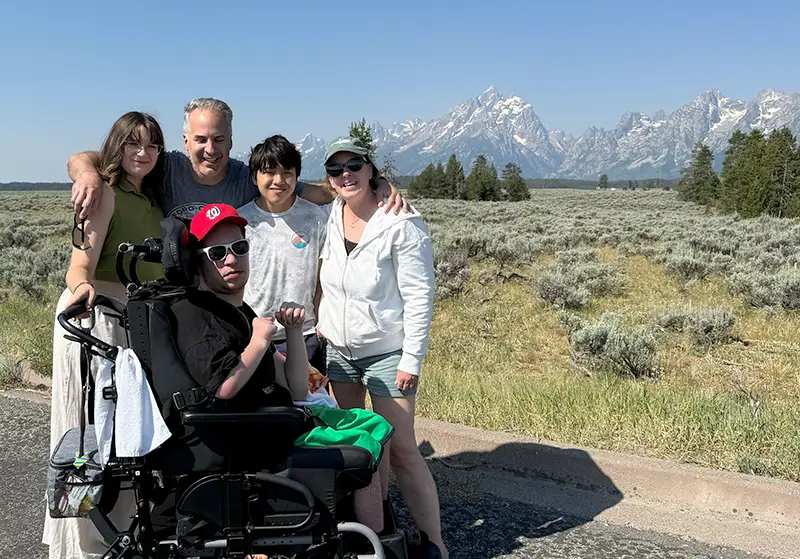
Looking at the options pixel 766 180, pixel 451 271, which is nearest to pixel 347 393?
pixel 451 271

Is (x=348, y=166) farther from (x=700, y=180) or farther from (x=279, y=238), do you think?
(x=700, y=180)

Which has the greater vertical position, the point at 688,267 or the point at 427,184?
the point at 427,184

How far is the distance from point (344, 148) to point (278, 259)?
68 centimetres

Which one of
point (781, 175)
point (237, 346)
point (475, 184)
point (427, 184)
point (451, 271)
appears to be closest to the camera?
point (237, 346)

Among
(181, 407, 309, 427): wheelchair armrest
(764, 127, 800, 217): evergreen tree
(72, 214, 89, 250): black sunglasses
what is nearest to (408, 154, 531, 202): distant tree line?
(764, 127, 800, 217): evergreen tree

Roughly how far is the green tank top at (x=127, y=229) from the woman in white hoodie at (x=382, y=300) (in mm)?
852

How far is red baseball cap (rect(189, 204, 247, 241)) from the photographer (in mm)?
2555

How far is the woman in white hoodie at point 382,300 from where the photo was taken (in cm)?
309

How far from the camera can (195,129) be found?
3.37 metres

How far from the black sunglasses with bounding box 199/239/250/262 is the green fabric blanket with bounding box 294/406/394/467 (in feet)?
2.31

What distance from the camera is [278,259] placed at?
339 centimetres

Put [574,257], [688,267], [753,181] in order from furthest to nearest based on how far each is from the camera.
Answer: [753,181] → [574,257] → [688,267]

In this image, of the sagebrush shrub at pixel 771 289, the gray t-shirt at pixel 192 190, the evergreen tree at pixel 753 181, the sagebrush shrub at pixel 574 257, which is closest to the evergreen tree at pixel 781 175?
the evergreen tree at pixel 753 181

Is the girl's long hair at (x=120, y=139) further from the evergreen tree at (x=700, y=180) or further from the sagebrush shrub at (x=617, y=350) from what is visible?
the evergreen tree at (x=700, y=180)
